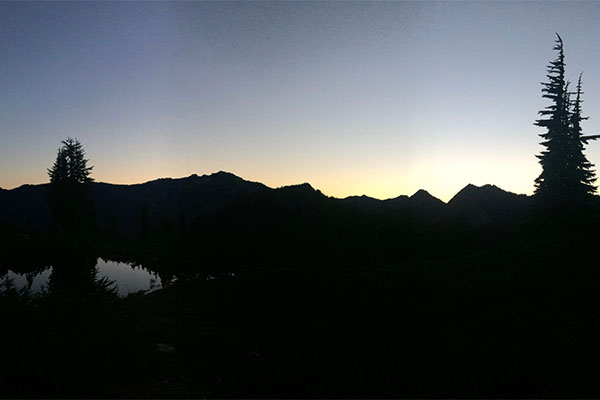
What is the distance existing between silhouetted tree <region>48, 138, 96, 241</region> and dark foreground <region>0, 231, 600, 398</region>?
36.4 metres

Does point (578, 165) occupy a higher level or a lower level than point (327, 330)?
higher

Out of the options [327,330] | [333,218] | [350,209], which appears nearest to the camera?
[327,330]

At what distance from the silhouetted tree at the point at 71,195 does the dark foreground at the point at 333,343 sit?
119 ft

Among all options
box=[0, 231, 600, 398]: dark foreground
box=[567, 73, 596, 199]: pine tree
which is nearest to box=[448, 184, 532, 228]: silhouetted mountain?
box=[567, 73, 596, 199]: pine tree

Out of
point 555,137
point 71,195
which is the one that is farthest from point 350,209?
point 71,195

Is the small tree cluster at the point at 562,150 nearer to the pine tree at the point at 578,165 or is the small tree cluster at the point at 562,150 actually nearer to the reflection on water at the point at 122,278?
the pine tree at the point at 578,165

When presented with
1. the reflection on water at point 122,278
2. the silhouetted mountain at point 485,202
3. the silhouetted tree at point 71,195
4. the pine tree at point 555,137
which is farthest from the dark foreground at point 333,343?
the silhouetted mountain at point 485,202

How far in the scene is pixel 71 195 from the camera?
42938 mm

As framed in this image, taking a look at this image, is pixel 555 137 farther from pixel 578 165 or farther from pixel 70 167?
pixel 70 167

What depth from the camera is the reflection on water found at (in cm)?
1834

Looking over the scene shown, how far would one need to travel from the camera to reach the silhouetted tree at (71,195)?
42594mm

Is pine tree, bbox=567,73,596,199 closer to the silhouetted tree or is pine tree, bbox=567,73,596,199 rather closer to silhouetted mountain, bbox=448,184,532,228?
silhouetted mountain, bbox=448,184,532,228

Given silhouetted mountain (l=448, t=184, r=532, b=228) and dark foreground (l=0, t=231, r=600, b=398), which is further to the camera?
silhouetted mountain (l=448, t=184, r=532, b=228)

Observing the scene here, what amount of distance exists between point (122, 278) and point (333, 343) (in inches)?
805
